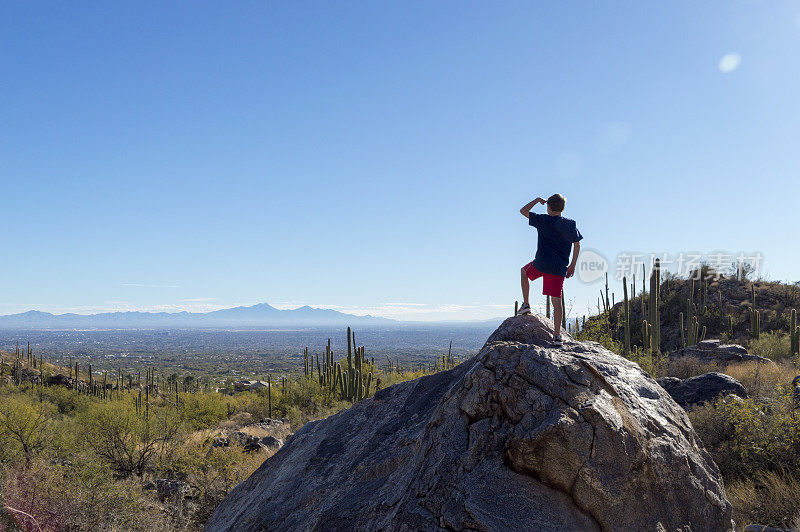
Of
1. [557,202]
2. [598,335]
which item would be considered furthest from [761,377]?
[557,202]

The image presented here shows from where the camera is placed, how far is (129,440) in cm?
1788

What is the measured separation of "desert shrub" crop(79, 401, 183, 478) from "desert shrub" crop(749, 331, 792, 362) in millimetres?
27759

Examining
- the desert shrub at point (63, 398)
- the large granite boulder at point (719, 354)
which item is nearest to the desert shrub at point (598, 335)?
the large granite boulder at point (719, 354)

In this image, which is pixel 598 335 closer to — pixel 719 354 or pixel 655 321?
pixel 655 321

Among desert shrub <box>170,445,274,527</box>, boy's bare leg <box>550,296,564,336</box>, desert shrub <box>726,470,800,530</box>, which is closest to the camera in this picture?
boy's bare leg <box>550,296,564,336</box>

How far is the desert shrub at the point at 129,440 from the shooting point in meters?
16.9

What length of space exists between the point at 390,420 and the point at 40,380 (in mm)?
53126

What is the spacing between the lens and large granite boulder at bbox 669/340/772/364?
18.8 m

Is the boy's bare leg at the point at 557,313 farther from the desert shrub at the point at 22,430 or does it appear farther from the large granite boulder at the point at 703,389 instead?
the desert shrub at the point at 22,430

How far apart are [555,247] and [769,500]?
5614 millimetres

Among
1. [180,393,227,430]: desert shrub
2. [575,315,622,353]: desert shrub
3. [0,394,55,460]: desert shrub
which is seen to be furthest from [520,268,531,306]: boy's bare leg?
[180,393,227,430]: desert shrub

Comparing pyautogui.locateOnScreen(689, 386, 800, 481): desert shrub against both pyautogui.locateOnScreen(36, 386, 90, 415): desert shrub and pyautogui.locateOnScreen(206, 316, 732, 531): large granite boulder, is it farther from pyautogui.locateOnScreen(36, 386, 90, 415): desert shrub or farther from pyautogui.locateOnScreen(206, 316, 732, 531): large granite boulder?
pyautogui.locateOnScreen(36, 386, 90, 415): desert shrub

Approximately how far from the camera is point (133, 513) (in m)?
10.8

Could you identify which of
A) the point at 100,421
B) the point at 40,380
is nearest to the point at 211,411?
the point at 100,421
